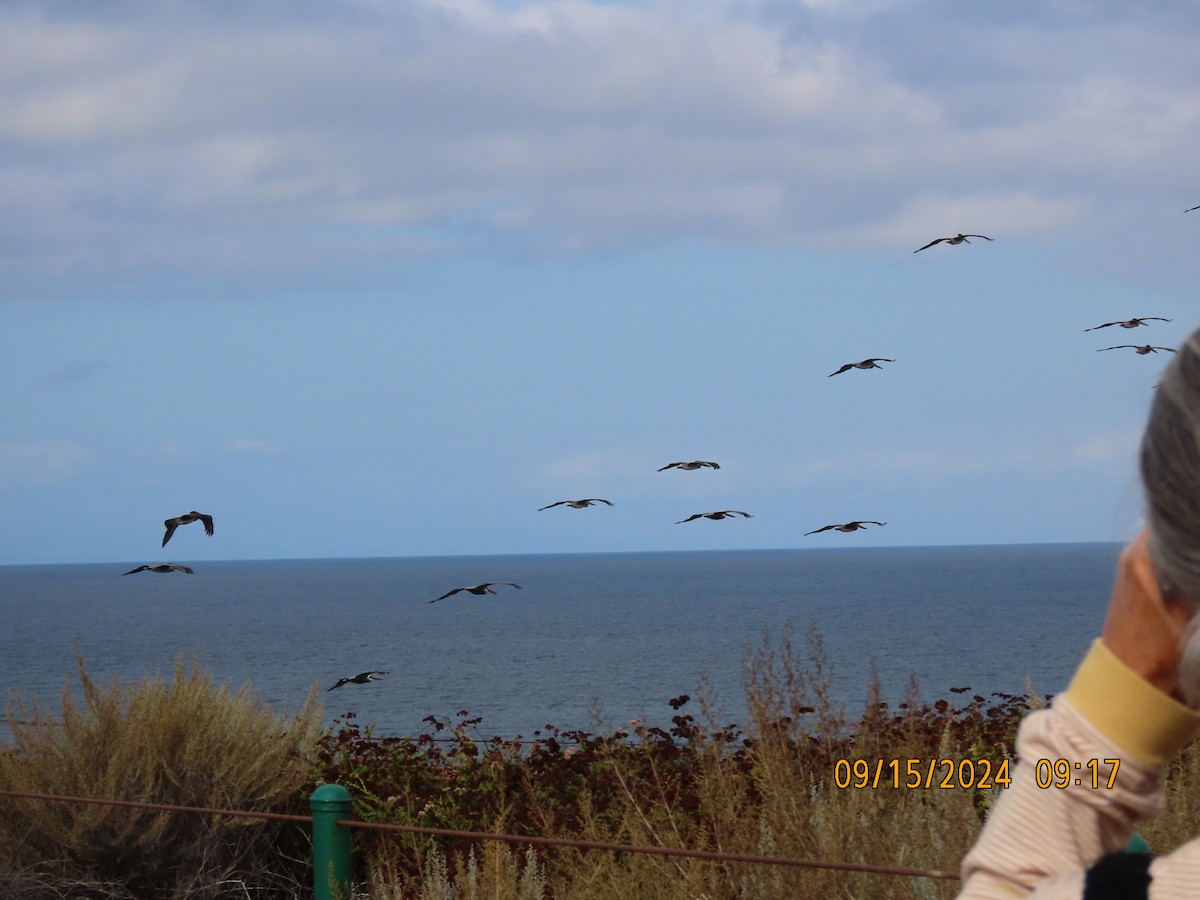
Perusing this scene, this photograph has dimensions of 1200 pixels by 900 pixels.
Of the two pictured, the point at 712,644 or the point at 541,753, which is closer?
the point at 541,753

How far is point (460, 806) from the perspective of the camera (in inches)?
278

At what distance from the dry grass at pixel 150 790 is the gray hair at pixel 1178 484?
20.1ft

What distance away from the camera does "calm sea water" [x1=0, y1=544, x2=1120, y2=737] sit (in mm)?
37625

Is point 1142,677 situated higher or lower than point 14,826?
higher

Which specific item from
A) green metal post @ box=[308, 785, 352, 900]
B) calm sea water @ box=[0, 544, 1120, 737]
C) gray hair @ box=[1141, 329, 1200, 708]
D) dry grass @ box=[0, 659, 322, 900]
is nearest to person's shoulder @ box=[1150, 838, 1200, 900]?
gray hair @ box=[1141, 329, 1200, 708]

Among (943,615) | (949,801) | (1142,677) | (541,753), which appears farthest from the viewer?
(943,615)

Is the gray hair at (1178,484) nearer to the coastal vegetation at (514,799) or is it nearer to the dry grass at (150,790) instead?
the coastal vegetation at (514,799)

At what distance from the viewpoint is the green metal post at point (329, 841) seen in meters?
4.51

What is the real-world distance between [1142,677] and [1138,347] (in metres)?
5.86

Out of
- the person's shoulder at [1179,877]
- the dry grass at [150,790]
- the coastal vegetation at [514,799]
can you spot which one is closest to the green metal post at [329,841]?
the coastal vegetation at [514,799]

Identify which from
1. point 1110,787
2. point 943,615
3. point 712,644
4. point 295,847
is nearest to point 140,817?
point 295,847

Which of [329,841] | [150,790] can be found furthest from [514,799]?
→ [329,841]

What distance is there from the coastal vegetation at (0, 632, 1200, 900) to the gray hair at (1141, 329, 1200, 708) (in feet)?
11.8

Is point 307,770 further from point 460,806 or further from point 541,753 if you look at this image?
point 541,753
